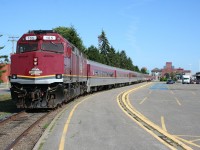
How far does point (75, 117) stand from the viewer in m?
16.1

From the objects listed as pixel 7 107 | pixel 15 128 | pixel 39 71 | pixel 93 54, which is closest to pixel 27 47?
pixel 39 71

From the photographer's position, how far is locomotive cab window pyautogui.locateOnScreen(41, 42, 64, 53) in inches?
781

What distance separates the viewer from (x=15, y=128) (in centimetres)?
1349

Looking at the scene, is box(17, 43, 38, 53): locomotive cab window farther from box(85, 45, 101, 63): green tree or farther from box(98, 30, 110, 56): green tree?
box(98, 30, 110, 56): green tree

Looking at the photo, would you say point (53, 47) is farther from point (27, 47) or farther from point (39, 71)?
point (39, 71)

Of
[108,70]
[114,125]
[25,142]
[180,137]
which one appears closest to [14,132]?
[25,142]

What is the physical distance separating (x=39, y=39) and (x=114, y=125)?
8165 mm

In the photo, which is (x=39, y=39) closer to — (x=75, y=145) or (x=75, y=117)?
(x=75, y=117)

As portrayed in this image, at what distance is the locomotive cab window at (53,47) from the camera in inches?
781

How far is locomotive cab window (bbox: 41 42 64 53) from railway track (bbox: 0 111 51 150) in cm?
367

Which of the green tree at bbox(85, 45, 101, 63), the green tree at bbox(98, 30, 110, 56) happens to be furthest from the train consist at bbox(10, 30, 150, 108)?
the green tree at bbox(98, 30, 110, 56)

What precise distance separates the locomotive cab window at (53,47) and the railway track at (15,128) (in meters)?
3.67

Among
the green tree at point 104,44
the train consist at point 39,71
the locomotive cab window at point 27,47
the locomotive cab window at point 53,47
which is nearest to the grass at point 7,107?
the train consist at point 39,71

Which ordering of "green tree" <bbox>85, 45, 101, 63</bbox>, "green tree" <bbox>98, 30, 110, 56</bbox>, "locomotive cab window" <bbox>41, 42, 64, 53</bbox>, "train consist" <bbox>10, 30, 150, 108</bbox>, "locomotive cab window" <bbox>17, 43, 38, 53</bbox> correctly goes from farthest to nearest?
1. "green tree" <bbox>98, 30, 110, 56</bbox>
2. "green tree" <bbox>85, 45, 101, 63</bbox>
3. "locomotive cab window" <bbox>41, 42, 64, 53</bbox>
4. "locomotive cab window" <bbox>17, 43, 38, 53</bbox>
5. "train consist" <bbox>10, 30, 150, 108</bbox>
